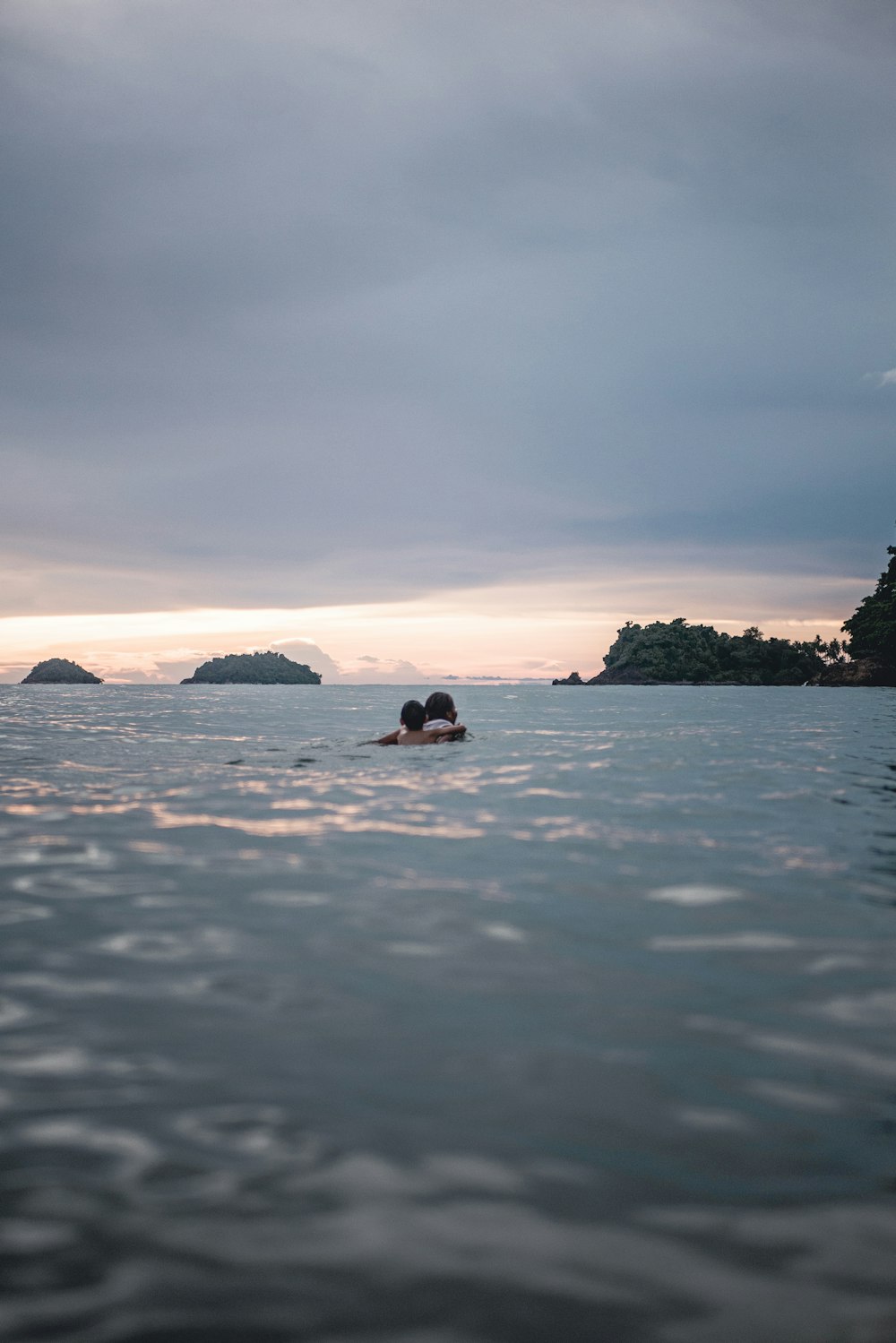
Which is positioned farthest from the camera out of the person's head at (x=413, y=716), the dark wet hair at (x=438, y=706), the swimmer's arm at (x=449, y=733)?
the dark wet hair at (x=438, y=706)

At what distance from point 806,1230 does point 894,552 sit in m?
142

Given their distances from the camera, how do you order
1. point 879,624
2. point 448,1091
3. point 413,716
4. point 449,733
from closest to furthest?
point 448,1091 < point 413,716 < point 449,733 < point 879,624

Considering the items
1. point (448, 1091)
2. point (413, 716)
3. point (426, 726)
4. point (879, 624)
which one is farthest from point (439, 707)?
point (879, 624)

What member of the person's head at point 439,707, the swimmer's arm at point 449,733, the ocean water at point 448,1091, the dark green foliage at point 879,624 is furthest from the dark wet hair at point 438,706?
the dark green foliage at point 879,624

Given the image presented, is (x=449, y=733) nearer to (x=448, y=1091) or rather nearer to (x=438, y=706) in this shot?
(x=438, y=706)

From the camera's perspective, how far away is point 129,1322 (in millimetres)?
2234

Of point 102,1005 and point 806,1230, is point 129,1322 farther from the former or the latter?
point 102,1005

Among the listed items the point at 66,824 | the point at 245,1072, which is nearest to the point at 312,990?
the point at 245,1072

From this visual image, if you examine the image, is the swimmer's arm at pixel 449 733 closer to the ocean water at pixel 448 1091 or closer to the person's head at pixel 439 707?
the person's head at pixel 439 707

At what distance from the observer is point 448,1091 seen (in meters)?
3.45

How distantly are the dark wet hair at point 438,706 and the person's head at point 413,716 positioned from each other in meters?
0.26

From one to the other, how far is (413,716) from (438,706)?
0.84m

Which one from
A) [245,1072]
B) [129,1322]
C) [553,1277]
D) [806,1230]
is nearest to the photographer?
[129,1322]

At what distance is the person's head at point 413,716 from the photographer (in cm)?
1983
